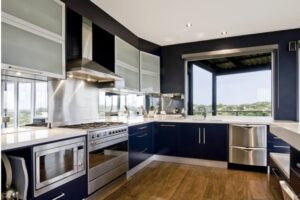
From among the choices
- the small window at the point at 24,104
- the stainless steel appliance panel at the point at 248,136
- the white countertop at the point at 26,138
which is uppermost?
the small window at the point at 24,104

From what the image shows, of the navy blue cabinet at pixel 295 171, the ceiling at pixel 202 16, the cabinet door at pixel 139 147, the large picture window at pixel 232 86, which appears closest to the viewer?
the navy blue cabinet at pixel 295 171

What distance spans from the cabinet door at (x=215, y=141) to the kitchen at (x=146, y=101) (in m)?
0.02

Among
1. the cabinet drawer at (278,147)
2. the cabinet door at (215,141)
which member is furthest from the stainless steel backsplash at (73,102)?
the cabinet drawer at (278,147)

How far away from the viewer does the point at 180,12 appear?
10.0ft

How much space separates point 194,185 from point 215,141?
3.51 feet

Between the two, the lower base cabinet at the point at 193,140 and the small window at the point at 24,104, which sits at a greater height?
the small window at the point at 24,104

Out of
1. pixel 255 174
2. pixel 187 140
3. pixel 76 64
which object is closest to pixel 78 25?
pixel 76 64

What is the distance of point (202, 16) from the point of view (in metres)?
3.18

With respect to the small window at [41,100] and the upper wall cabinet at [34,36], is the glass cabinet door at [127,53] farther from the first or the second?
the small window at [41,100]

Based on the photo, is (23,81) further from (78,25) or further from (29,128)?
(78,25)

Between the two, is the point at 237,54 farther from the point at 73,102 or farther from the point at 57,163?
the point at 57,163

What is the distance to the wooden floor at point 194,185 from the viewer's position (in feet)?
8.39

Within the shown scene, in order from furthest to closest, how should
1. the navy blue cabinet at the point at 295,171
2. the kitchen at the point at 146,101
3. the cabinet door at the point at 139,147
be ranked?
the cabinet door at the point at 139,147
the kitchen at the point at 146,101
the navy blue cabinet at the point at 295,171

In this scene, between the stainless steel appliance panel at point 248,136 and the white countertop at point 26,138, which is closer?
the white countertop at point 26,138
